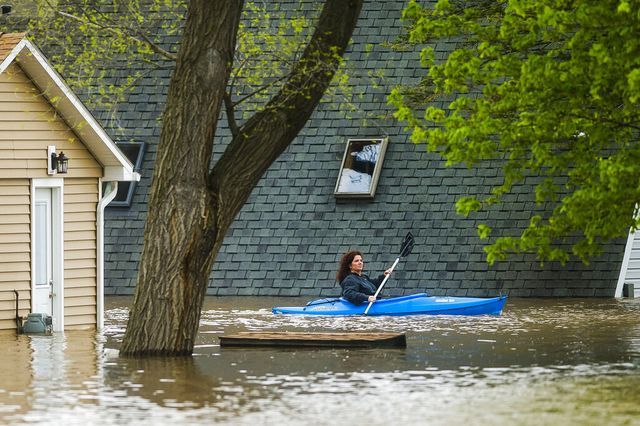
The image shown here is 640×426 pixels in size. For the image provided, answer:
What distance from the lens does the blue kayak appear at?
30078 mm

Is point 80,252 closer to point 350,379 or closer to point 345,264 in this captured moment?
point 345,264

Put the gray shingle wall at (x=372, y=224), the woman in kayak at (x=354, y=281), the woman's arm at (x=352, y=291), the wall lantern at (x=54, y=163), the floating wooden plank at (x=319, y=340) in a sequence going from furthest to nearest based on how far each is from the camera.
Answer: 1. the gray shingle wall at (x=372, y=224)
2. the woman's arm at (x=352, y=291)
3. the woman in kayak at (x=354, y=281)
4. the wall lantern at (x=54, y=163)
5. the floating wooden plank at (x=319, y=340)

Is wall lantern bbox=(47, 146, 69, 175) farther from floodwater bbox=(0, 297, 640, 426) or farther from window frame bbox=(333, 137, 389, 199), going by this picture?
window frame bbox=(333, 137, 389, 199)

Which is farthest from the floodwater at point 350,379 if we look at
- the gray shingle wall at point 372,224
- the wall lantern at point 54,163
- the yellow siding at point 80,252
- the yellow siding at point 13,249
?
the gray shingle wall at point 372,224

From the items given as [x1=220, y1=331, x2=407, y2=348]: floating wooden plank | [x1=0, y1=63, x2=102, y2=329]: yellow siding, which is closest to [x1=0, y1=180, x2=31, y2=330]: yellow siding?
[x1=0, y1=63, x2=102, y2=329]: yellow siding

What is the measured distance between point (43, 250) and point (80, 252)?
80 centimetres

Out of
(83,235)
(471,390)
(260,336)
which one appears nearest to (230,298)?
(83,235)

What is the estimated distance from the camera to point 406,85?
36.5m

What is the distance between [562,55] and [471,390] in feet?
24.8

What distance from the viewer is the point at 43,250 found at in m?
27.3

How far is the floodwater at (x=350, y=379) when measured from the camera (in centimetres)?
1552

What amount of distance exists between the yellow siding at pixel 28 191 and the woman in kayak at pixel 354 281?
4909 millimetres

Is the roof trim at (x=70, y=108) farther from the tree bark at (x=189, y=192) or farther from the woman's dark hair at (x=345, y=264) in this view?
the woman's dark hair at (x=345, y=264)

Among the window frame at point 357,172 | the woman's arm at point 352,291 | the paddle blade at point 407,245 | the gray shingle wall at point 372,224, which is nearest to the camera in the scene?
the woman's arm at point 352,291
